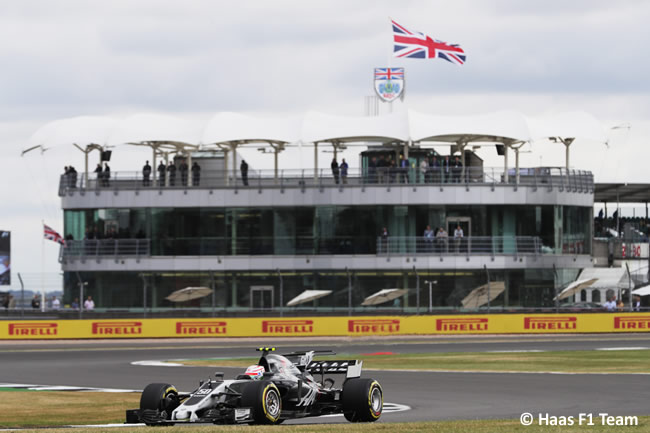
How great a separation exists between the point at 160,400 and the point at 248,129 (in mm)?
43951

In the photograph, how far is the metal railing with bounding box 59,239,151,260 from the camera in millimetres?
60438

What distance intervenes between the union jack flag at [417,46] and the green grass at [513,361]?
2603 cm

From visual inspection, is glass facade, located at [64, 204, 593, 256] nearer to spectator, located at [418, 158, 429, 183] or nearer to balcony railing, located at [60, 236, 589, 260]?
balcony railing, located at [60, 236, 589, 260]

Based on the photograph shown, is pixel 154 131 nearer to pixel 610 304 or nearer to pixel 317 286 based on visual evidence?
pixel 317 286

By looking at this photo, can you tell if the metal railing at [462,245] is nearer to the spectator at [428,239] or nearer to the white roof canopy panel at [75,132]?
the spectator at [428,239]

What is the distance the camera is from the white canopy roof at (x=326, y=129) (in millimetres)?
59844

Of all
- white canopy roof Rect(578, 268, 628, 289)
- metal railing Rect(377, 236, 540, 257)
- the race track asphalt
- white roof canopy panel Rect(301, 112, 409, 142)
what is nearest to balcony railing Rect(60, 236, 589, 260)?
metal railing Rect(377, 236, 540, 257)

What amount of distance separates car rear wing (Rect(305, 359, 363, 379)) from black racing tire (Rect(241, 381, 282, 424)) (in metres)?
1.60

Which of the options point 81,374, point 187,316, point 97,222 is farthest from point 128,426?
point 97,222

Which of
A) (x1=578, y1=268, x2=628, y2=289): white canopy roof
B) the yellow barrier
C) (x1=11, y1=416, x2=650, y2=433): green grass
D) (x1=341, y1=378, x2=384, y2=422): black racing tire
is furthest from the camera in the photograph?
(x1=578, y1=268, x2=628, y2=289): white canopy roof

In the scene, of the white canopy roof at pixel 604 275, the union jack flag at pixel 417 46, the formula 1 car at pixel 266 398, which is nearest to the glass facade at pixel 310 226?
the white canopy roof at pixel 604 275

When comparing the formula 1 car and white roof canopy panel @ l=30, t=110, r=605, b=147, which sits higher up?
white roof canopy panel @ l=30, t=110, r=605, b=147

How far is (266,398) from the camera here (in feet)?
57.5

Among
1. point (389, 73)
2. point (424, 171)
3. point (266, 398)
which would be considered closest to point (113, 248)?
point (424, 171)
